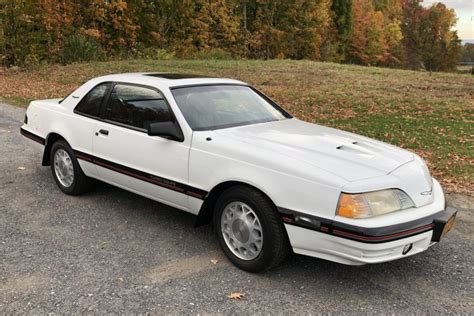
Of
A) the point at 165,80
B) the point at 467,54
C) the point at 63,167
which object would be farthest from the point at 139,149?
the point at 467,54

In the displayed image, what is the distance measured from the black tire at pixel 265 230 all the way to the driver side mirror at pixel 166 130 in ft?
2.34

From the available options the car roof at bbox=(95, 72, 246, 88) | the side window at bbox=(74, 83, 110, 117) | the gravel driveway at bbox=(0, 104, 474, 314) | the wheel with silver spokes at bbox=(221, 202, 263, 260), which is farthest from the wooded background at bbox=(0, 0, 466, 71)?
the wheel with silver spokes at bbox=(221, 202, 263, 260)

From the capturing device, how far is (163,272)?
3578 mm

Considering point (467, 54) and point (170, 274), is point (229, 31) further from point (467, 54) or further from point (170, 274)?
point (467, 54)

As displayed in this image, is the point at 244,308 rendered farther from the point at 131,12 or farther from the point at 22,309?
the point at 131,12

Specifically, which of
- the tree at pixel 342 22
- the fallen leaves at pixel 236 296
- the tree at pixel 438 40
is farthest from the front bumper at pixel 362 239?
the tree at pixel 438 40

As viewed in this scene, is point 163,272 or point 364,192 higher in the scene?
point 364,192

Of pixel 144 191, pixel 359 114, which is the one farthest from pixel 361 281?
pixel 359 114

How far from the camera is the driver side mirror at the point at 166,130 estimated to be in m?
3.85

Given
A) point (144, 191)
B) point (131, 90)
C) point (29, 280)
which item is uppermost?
point (131, 90)

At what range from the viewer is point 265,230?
3373 mm

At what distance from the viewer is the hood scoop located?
11.9ft

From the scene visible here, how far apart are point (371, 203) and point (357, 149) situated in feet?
2.35

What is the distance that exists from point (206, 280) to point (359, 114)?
27.8 feet
